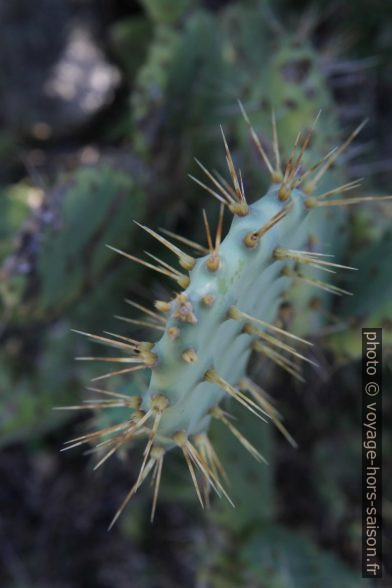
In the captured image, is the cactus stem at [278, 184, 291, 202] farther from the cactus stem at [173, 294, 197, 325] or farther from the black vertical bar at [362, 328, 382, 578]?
the black vertical bar at [362, 328, 382, 578]

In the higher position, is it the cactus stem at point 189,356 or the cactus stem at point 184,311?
the cactus stem at point 184,311

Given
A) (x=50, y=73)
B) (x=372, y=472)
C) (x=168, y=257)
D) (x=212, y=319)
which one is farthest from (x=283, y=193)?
(x=50, y=73)

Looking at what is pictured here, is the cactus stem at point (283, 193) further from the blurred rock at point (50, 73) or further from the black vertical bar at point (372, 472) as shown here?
the blurred rock at point (50, 73)

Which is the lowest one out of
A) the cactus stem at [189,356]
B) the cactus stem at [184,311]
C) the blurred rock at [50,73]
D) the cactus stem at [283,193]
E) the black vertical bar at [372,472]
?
the black vertical bar at [372,472]

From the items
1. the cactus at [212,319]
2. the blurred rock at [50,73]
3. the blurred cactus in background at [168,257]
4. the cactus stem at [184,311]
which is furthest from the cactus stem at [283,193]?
the blurred rock at [50,73]

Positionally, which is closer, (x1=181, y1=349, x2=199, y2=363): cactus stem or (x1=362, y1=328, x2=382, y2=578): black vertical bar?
(x1=181, y1=349, x2=199, y2=363): cactus stem

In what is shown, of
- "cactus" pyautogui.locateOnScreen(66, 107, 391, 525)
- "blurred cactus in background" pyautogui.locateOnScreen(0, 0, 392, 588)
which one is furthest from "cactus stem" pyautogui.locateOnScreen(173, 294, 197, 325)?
"blurred cactus in background" pyautogui.locateOnScreen(0, 0, 392, 588)

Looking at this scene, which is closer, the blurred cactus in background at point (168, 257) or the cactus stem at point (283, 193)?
the cactus stem at point (283, 193)

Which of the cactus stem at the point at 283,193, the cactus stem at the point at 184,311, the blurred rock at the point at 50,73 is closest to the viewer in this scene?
the cactus stem at the point at 184,311
